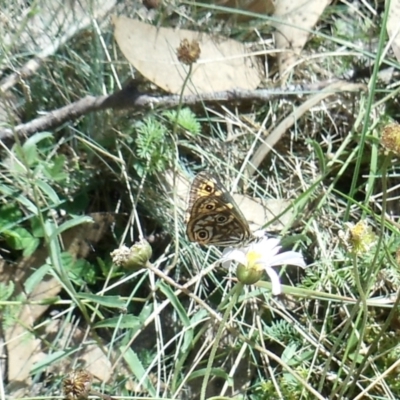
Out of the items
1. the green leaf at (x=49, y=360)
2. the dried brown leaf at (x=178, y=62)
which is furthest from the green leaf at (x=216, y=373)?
the dried brown leaf at (x=178, y=62)

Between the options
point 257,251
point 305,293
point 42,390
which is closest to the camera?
point 257,251

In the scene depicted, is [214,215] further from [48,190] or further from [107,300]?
[48,190]

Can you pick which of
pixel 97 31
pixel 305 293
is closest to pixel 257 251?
pixel 305 293

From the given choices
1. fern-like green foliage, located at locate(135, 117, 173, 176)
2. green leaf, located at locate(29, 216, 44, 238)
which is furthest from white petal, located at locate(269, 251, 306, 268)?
green leaf, located at locate(29, 216, 44, 238)

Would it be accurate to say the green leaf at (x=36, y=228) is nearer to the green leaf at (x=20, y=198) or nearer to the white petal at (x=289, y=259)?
the green leaf at (x=20, y=198)

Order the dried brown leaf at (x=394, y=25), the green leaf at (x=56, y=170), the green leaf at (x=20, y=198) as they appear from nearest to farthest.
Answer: the green leaf at (x=20, y=198) → the green leaf at (x=56, y=170) → the dried brown leaf at (x=394, y=25)

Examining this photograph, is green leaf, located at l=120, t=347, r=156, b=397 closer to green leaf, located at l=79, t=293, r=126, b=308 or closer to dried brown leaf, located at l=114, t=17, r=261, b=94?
green leaf, located at l=79, t=293, r=126, b=308

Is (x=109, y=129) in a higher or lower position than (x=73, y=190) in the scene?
higher

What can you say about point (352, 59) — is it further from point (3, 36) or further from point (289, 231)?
point (3, 36)
